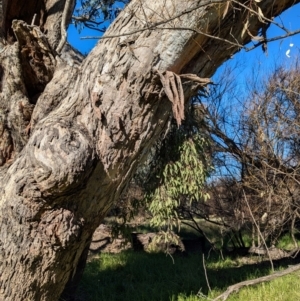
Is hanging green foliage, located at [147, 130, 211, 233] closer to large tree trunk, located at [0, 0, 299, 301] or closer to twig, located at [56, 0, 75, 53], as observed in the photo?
twig, located at [56, 0, 75, 53]

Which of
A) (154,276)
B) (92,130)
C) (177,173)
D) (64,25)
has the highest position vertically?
(64,25)

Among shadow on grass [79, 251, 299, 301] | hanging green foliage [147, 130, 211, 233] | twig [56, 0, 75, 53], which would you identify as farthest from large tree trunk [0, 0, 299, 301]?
hanging green foliage [147, 130, 211, 233]

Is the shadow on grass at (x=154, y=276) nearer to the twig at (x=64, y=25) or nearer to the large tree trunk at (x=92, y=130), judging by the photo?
the large tree trunk at (x=92, y=130)

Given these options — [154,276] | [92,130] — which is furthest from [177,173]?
[92,130]

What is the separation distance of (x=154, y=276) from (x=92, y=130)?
15.9 ft

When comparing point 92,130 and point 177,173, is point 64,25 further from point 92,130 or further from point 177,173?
point 177,173

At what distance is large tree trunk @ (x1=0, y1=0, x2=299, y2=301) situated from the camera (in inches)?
129

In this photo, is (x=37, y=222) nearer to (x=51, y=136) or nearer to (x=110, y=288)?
(x=51, y=136)

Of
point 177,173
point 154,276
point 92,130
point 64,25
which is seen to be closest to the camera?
point 92,130

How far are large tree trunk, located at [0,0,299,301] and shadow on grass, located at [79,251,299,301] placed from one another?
264 centimetres

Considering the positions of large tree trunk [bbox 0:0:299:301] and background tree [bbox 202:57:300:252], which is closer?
large tree trunk [bbox 0:0:299:301]

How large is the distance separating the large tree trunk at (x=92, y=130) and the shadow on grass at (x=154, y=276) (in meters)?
2.64

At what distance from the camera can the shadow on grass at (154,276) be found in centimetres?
634

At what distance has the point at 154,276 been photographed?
778 centimetres
